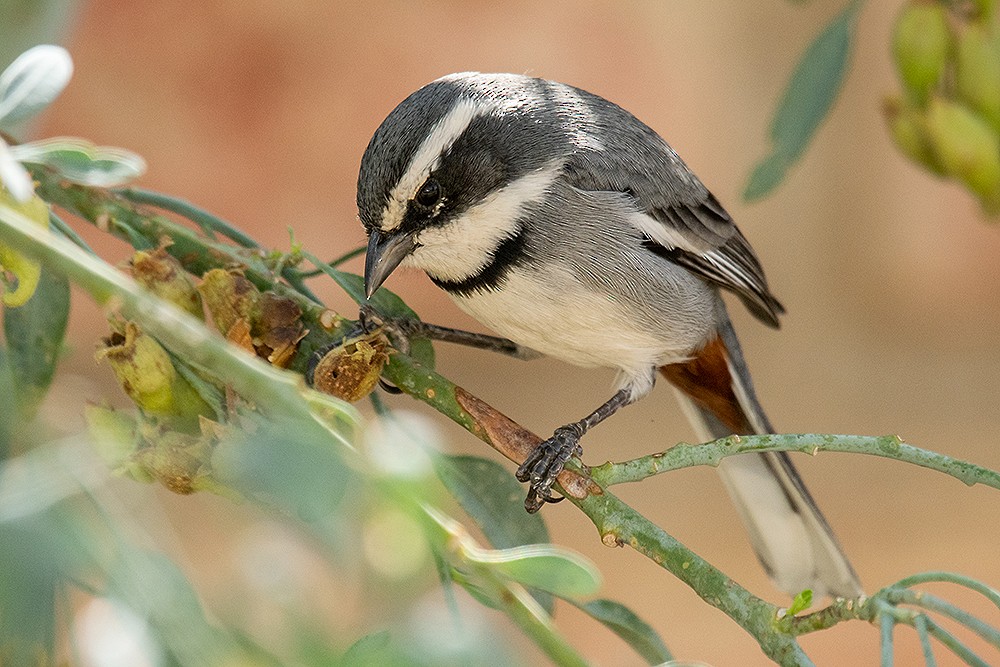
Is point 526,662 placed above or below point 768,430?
below

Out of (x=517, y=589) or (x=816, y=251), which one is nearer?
(x=517, y=589)

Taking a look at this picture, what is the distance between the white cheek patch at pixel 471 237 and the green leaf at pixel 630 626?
467 mm

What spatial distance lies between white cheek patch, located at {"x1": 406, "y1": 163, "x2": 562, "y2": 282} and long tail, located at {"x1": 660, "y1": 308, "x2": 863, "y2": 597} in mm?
374

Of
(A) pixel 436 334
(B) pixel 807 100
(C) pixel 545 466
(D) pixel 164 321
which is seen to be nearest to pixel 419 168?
(A) pixel 436 334

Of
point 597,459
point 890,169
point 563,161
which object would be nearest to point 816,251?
point 890,169

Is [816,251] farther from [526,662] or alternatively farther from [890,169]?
[526,662]

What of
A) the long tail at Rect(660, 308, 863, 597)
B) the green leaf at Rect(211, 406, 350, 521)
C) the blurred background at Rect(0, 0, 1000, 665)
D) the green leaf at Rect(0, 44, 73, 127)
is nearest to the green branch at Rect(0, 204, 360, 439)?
the green leaf at Rect(211, 406, 350, 521)

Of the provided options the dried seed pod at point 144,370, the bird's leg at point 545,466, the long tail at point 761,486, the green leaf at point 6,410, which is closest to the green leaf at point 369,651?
the dried seed pod at point 144,370

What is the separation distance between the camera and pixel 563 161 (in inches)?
50.6

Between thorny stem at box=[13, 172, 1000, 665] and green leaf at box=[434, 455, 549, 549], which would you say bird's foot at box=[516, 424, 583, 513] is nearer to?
green leaf at box=[434, 455, 549, 549]

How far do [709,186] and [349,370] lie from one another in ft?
5.70

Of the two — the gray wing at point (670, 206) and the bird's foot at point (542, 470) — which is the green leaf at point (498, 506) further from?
the gray wing at point (670, 206)

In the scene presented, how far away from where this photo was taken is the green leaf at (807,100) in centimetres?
132

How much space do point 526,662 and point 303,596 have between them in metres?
0.08
